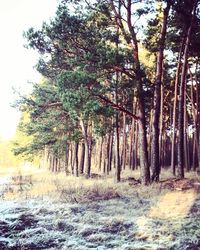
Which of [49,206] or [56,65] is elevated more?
[56,65]

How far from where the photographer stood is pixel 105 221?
992cm

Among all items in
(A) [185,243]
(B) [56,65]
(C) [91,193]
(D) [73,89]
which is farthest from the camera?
(B) [56,65]

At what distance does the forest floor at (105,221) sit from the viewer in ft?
26.6

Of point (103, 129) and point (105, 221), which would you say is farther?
point (103, 129)

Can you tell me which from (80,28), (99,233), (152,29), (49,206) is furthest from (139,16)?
(99,233)

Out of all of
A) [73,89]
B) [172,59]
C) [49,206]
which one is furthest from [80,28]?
[172,59]

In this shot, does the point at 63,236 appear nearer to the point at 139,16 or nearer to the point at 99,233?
the point at 99,233

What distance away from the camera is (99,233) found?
8891 millimetres

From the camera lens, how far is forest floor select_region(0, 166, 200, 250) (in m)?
8.12

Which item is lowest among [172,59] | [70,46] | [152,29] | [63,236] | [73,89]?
[63,236]

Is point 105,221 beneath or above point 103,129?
beneath

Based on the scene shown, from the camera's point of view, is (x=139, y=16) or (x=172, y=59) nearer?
(x=139, y=16)

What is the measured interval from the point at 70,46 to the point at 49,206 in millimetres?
8056

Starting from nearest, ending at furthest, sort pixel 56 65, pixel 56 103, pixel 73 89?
pixel 73 89
pixel 56 65
pixel 56 103
